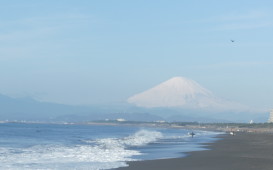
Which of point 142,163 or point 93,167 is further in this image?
point 142,163

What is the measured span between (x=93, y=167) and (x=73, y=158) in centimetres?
691

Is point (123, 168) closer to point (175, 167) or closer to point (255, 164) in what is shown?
point (175, 167)

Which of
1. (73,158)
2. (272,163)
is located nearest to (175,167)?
(272,163)

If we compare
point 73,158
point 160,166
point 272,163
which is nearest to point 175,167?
point 160,166

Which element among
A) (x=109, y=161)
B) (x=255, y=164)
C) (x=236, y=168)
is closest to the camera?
(x=236, y=168)

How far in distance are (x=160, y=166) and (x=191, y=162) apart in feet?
12.8

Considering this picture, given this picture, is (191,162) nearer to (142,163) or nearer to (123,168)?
(142,163)

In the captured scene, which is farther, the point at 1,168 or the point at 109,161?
the point at 109,161

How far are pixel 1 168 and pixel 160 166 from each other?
10.1 metres

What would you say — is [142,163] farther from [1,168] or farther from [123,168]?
[1,168]

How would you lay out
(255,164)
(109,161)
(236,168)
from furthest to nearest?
(109,161)
(255,164)
(236,168)

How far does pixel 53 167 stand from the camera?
33375 mm

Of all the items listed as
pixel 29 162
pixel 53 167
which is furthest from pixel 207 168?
pixel 29 162

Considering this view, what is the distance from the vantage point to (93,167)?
3338cm
